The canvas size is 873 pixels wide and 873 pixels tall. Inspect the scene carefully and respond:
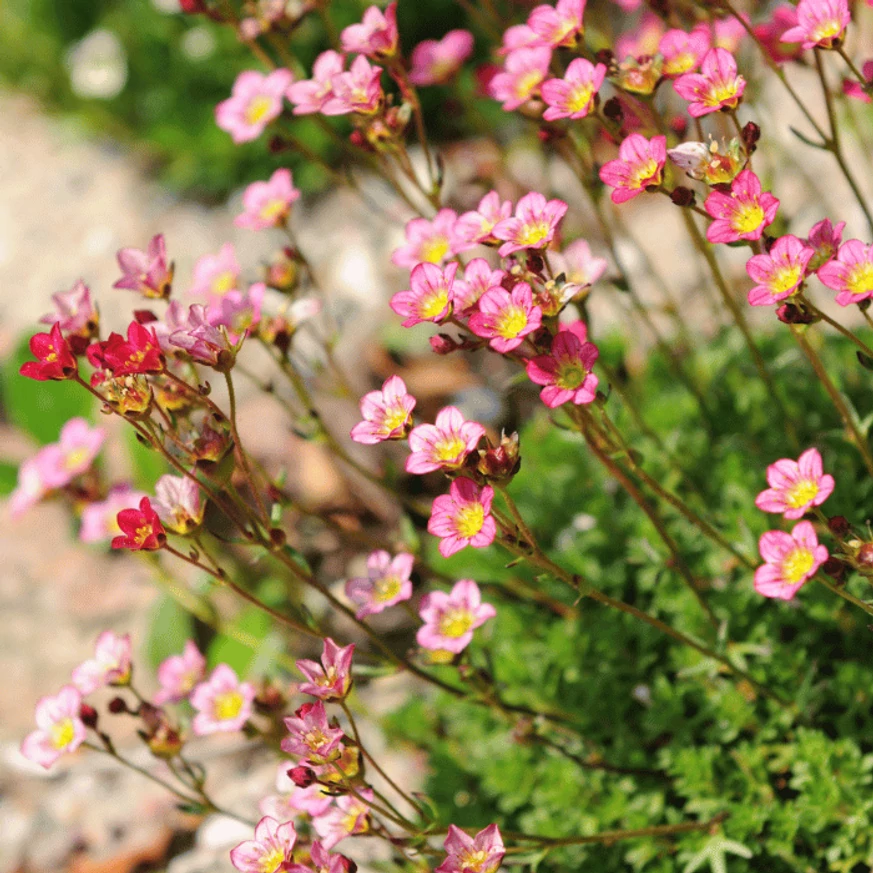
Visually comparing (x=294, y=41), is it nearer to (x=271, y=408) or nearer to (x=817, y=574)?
(x=271, y=408)

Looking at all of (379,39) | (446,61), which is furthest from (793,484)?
(446,61)

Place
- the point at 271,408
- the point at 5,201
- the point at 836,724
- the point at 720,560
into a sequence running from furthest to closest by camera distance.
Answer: the point at 5,201 → the point at 271,408 → the point at 720,560 → the point at 836,724

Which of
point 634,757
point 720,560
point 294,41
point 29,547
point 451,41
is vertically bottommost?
point 29,547

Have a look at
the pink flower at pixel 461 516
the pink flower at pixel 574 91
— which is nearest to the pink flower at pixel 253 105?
the pink flower at pixel 574 91

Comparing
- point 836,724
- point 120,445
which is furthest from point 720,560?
point 120,445

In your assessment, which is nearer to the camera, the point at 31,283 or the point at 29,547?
the point at 29,547

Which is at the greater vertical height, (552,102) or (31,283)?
(552,102)

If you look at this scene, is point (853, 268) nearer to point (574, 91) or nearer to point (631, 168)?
point (631, 168)

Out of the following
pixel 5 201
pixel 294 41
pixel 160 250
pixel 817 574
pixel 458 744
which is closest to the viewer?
pixel 817 574
